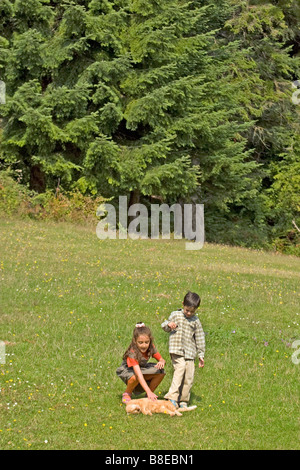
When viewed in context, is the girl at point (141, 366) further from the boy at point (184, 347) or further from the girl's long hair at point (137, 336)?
the boy at point (184, 347)

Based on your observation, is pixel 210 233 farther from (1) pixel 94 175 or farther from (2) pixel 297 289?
(2) pixel 297 289

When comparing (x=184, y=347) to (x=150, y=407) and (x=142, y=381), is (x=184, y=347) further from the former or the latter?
(x=150, y=407)

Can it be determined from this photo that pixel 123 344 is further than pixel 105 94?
No

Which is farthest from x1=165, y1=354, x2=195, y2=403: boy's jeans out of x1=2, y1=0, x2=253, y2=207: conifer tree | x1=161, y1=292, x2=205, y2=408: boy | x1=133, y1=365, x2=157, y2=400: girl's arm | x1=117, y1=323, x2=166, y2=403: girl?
x1=2, y1=0, x2=253, y2=207: conifer tree

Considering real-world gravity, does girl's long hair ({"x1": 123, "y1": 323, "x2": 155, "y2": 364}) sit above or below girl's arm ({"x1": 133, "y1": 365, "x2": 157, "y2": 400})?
above

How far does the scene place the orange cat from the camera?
841cm

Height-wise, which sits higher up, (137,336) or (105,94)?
(105,94)

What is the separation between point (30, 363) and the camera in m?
10.1

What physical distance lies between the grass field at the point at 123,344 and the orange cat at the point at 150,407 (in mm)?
111

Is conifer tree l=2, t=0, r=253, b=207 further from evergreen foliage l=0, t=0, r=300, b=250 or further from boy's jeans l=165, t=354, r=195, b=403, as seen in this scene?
boy's jeans l=165, t=354, r=195, b=403

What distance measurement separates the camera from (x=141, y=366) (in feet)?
28.6

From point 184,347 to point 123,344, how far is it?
261 centimetres

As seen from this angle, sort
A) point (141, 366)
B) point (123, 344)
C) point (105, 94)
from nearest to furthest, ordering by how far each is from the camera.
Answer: point (141, 366) < point (123, 344) < point (105, 94)

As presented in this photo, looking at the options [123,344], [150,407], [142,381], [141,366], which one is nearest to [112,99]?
[123,344]
